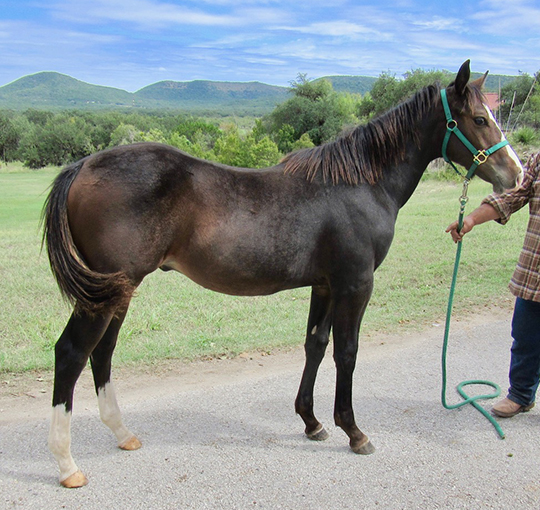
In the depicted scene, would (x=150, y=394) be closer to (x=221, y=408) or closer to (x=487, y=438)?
(x=221, y=408)

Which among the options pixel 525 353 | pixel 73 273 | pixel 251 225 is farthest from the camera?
pixel 525 353

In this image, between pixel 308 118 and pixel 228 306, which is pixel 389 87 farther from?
pixel 228 306

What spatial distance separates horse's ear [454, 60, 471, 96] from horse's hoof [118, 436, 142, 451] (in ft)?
9.76

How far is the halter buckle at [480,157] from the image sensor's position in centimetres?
297

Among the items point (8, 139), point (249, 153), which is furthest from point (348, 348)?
point (8, 139)

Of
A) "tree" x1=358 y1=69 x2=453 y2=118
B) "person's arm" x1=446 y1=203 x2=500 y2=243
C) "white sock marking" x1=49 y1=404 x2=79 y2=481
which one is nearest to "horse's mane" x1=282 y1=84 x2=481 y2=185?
"person's arm" x1=446 y1=203 x2=500 y2=243

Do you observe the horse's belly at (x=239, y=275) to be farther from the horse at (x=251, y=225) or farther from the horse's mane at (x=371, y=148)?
the horse's mane at (x=371, y=148)

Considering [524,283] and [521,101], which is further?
[521,101]

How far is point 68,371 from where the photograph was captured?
261cm

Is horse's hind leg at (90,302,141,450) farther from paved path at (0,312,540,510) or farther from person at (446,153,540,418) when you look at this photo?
person at (446,153,540,418)

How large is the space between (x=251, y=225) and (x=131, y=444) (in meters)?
1.58

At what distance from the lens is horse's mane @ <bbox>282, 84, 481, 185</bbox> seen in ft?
9.88

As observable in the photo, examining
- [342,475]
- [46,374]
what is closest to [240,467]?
[342,475]

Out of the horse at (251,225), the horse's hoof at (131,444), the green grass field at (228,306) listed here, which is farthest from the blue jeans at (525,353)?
the horse's hoof at (131,444)
